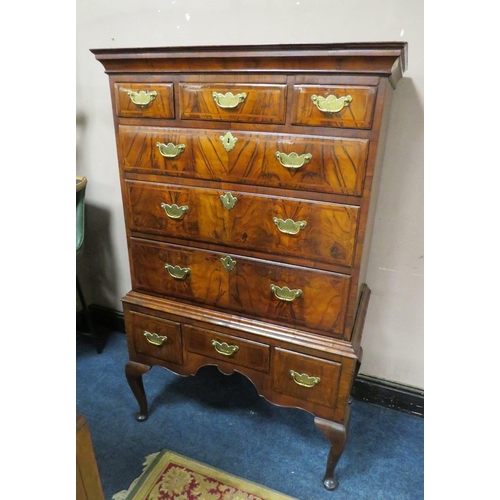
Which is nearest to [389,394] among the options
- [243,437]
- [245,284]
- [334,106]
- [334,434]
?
[334,434]

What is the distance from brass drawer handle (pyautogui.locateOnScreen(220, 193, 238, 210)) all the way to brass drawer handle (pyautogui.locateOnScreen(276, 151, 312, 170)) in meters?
0.19

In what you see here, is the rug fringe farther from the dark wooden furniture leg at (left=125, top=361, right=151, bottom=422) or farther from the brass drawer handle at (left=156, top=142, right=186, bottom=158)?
the brass drawer handle at (left=156, top=142, right=186, bottom=158)

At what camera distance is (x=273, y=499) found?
52.2 inches

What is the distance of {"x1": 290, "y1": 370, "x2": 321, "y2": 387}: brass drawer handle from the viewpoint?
1.22 metres

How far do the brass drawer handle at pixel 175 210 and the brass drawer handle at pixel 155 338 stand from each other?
486 mm

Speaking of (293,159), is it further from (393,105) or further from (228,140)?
(393,105)

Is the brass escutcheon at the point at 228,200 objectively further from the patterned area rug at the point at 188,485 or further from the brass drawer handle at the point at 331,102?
the patterned area rug at the point at 188,485

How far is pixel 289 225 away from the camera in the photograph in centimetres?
111

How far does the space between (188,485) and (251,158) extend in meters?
1.20

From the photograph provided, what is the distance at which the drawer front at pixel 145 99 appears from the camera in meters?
1.11

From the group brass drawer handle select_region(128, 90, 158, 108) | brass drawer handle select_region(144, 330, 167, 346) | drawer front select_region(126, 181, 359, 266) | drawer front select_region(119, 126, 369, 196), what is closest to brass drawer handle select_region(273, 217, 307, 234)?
drawer front select_region(126, 181, 359, 266)
